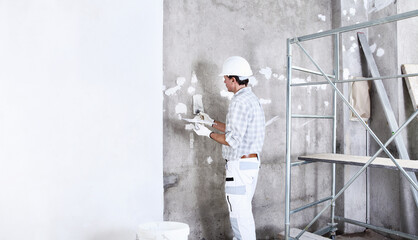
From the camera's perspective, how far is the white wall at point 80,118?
6.20 ft

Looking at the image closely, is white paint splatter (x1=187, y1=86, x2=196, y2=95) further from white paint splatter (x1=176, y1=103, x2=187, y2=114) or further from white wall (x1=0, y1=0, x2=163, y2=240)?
white wall (x1=0, y1=0, x2=163, y2=240)


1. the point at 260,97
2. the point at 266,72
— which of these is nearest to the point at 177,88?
the point at 260,97

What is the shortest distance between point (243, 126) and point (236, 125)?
0.20 ft

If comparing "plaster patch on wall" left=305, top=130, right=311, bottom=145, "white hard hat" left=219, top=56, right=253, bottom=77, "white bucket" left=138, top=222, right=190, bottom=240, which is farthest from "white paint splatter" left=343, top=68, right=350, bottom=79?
"white bucket" left=138, top=222, right=190, bottom=240

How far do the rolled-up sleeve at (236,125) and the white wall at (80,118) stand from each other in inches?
22.0

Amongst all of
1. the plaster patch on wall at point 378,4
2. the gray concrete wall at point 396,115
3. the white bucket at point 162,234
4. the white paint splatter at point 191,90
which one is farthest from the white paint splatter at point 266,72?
the white bucket at point 162,234

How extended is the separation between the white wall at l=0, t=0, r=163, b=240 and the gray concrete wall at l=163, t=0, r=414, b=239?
0.79ft

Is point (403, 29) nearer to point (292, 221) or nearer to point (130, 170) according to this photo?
point (292, 221)

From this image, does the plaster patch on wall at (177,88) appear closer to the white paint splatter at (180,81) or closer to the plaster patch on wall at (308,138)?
the white paint splatter at (180,81)

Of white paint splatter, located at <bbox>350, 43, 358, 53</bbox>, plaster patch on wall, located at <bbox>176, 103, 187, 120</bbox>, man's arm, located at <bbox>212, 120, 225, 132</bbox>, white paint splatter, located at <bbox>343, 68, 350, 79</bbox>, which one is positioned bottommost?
man's arm, located at <bbox>212, 120, 225, 132</bbox>

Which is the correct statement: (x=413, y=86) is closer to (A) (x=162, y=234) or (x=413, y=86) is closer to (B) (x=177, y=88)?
(B) (x=177, y=88)

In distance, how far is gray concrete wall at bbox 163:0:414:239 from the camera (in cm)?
269

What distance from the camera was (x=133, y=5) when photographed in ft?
7.73

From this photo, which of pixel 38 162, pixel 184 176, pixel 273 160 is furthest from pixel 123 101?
pixel 273 160
